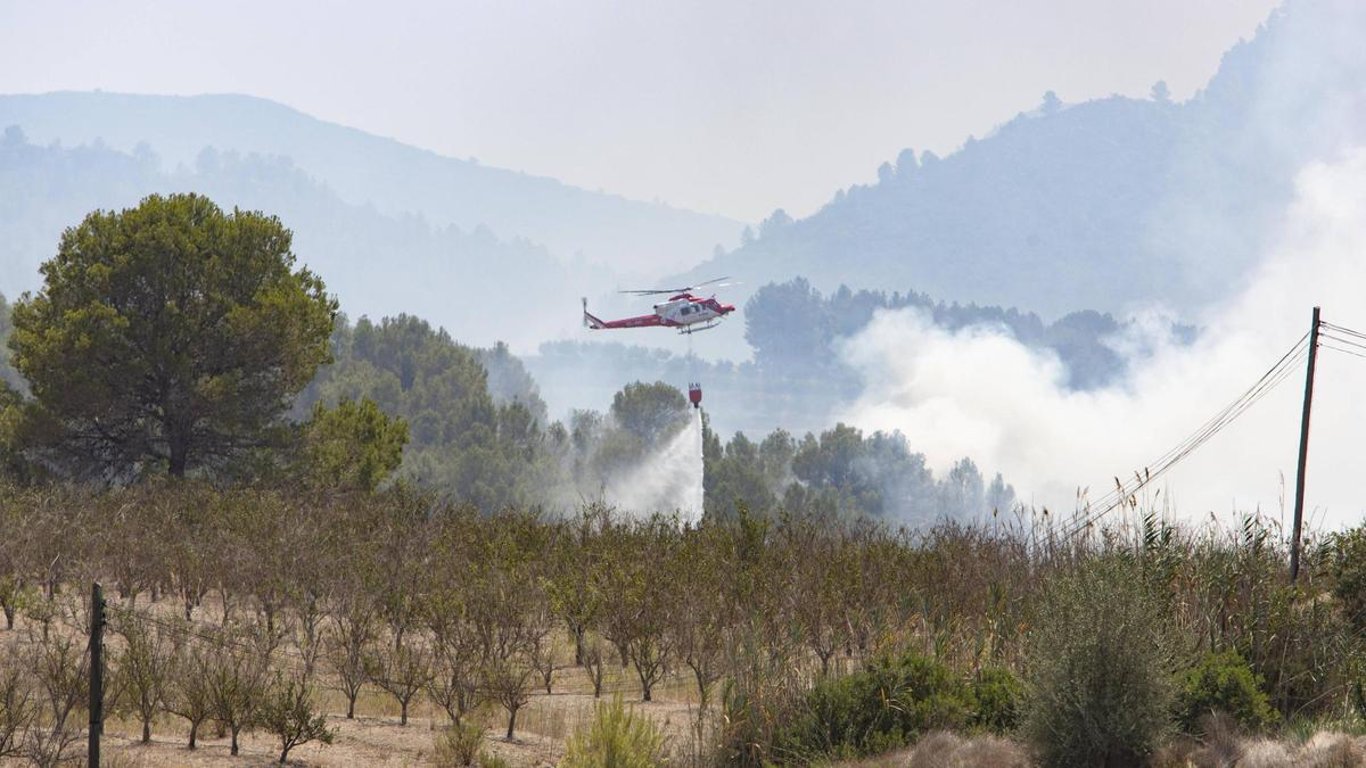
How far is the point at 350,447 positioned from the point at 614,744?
29.4 meters

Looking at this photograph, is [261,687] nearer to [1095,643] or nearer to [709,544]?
[1095,643]

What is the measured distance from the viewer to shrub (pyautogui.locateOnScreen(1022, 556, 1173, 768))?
55.9 ft

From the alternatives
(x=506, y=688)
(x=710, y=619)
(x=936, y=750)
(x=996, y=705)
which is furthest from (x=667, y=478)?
(x=936, y=750)

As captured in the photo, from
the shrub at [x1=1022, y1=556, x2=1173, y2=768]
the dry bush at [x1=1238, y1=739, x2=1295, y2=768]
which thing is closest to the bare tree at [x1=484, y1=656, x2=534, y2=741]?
the shrub at [x1=1022, y1=556, x2=1173, y2=768]

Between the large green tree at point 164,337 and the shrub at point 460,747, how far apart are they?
2544 cm

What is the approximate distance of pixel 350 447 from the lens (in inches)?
1766

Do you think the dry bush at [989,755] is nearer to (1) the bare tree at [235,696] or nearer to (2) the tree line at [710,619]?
(2) the tree line at [710,619]

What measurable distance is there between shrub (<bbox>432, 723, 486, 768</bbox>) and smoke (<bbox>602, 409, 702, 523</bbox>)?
113328 millimetres

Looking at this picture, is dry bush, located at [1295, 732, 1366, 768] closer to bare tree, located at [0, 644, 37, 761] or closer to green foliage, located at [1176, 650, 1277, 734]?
green foliage, located at [1176, 650, 1277, 734]

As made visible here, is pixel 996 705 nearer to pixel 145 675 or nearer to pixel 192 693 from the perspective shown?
pixel 192 693

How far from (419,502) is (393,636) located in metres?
12.3

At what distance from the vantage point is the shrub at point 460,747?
61.6 ft

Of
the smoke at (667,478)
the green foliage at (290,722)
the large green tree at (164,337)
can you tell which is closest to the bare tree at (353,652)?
the green foliage at (290,722)

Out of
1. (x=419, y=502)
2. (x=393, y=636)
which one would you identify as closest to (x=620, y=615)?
(x=393, y=636)
